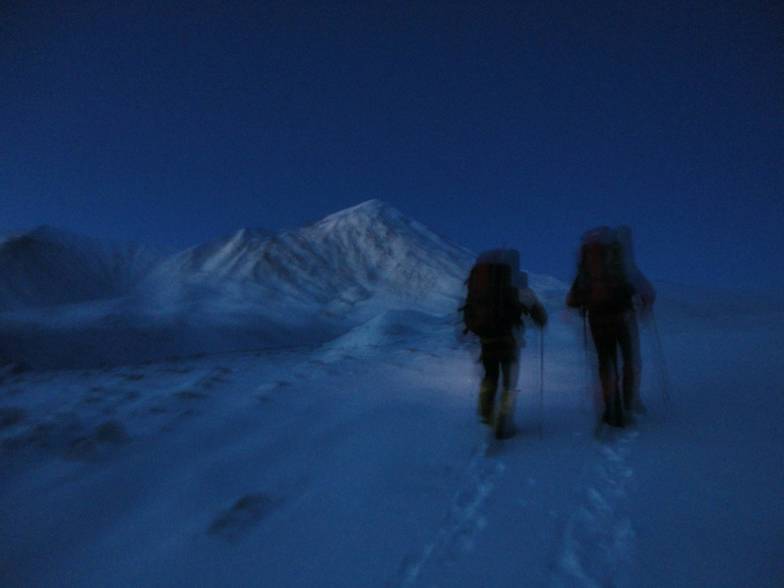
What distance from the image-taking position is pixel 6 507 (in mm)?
2717

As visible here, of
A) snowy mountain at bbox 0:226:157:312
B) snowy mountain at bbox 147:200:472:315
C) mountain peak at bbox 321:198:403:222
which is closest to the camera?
snowy mountain at bbox 0:226:157:312

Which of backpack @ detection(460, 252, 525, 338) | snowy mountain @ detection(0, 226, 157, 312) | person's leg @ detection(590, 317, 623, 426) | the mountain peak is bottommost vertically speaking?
person's leg @ detection(590, 317, 623, 426)

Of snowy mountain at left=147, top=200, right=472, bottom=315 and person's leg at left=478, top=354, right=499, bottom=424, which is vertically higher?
snowy mountain at left=147, top=200, right=472, bottom=315

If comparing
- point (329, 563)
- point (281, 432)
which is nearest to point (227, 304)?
point (281, 432)

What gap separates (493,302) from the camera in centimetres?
359

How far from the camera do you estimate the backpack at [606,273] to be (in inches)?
135

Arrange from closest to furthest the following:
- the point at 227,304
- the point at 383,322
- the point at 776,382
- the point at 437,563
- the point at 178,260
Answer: the point at 437,563 → the point at 776,382 → the point at 383,322 → the point at 227,304 → the point at 178,260

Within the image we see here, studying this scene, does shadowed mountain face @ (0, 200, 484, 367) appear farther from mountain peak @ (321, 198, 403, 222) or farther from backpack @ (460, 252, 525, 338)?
backpack @ (460, 252, 525, 338)

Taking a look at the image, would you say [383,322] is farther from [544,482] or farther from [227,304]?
[227,304]

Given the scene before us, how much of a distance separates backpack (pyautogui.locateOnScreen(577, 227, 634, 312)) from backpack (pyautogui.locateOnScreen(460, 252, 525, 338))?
2.31 ft

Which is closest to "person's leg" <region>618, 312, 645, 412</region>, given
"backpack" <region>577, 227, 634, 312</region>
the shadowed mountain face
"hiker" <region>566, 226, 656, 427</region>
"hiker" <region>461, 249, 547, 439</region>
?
"hiker" <region>566, 226, 656, 427</region>

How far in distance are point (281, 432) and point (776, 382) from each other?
6.38m

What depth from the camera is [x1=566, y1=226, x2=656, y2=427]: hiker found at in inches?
136

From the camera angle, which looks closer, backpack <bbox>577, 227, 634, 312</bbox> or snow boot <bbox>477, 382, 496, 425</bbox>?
backpack <bbox>577, 227, 634, 312</bbox>
